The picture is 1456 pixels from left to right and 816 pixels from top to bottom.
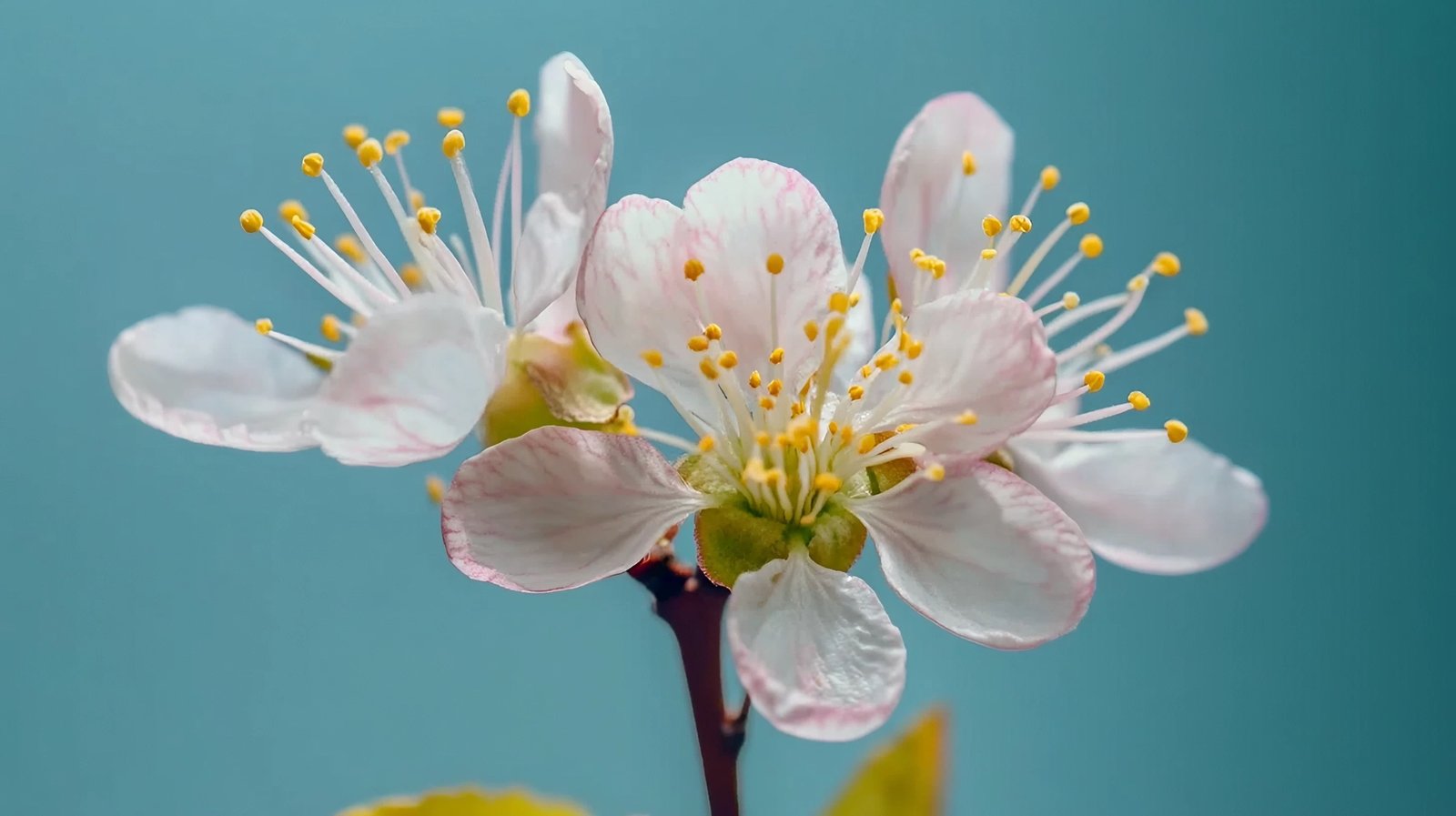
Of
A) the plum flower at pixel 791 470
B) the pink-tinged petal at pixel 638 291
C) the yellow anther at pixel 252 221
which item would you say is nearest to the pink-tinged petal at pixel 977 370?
the plum flower at pixel 791 470

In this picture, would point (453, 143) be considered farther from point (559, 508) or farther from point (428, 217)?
point (559, 508)

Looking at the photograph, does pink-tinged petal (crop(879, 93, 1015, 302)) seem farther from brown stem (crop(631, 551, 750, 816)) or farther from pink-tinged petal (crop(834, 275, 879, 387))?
brown stem (crop(631, 551, 750, 816))

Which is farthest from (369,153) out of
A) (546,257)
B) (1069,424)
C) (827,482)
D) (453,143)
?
(1069,424)

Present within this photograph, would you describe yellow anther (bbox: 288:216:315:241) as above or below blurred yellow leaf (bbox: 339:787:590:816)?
above

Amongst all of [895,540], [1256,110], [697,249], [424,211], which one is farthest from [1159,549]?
[1256,110]

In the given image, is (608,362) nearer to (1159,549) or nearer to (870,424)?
(870,424)

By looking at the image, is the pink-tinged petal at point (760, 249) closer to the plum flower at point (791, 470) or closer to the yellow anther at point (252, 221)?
the plum flower at point (791, 470)

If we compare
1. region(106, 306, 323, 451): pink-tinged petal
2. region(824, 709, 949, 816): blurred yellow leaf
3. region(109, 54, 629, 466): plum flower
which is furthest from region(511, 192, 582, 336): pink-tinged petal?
region(824, 709, 949, 816): blurred yellow leaf
